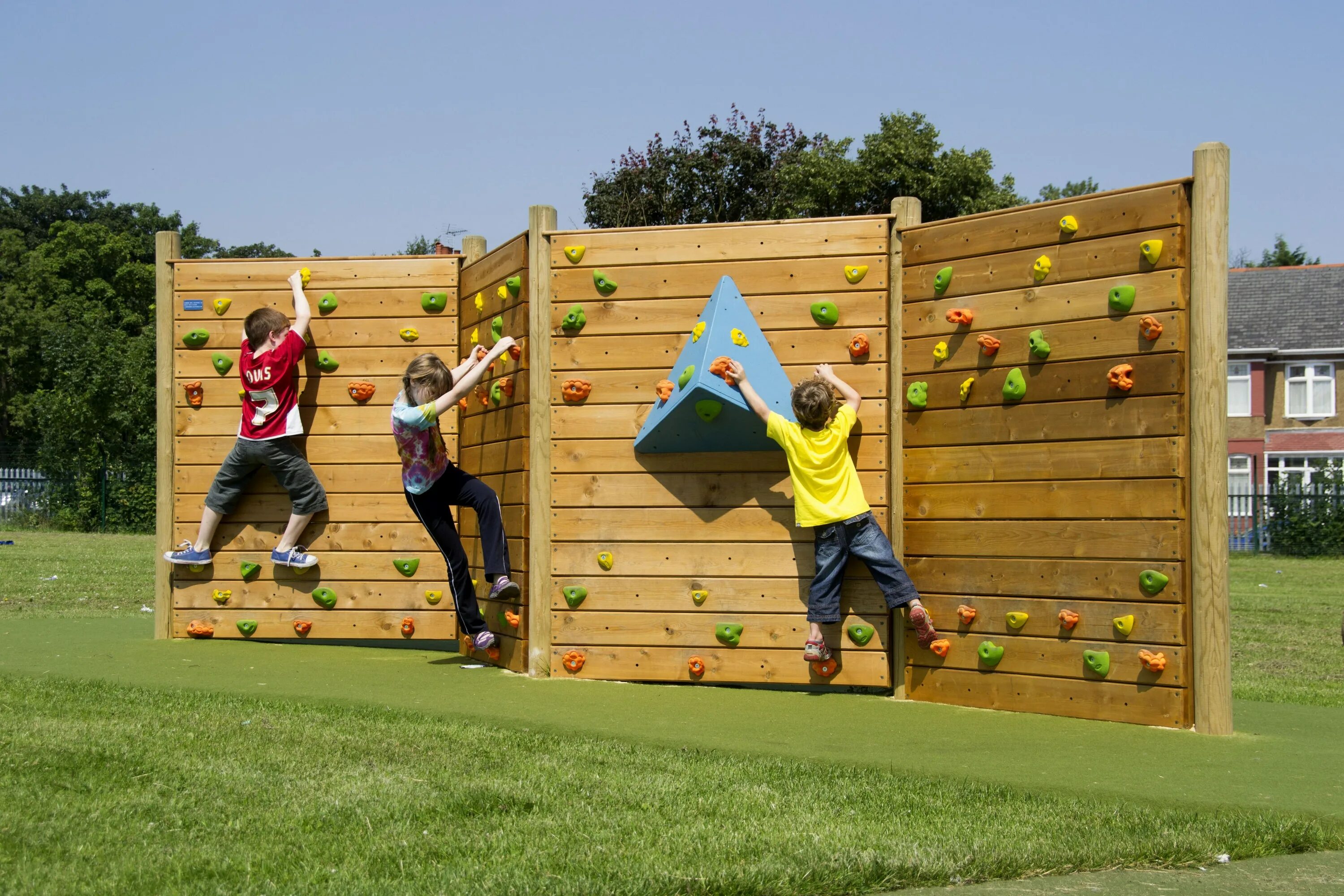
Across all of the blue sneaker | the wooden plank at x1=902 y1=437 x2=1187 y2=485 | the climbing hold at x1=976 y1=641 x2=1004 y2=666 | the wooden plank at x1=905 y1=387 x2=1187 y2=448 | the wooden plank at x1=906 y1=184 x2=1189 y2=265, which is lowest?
the climbing hold at x1=976 y1=641 x2=1004 y2=666

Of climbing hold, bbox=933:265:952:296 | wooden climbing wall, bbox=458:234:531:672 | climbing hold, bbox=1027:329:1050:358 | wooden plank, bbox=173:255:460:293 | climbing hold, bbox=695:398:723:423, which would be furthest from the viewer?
wooden plank, bbox=173:255:460:293

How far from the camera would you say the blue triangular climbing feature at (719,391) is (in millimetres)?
6895

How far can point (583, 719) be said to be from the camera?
19.7 ft

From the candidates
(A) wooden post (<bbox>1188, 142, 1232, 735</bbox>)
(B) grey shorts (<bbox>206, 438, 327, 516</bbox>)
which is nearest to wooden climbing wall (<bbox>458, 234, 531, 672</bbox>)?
(B) grey shorts (<bbox>206, 438, 327, 516</bbox>)

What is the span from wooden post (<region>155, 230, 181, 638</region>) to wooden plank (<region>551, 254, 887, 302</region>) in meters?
3.33

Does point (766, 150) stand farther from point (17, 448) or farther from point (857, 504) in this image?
point (857, 504)

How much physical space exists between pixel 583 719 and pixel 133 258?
2000 inches

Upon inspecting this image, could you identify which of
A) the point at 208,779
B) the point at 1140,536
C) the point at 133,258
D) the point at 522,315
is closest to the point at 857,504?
the point at 1140,536

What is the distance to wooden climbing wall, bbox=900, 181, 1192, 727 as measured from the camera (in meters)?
5.96

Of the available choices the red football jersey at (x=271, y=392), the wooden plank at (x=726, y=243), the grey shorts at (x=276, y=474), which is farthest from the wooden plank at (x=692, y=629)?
the red football jersey at (x=271, y=392)

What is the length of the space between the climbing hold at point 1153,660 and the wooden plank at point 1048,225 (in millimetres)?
2058

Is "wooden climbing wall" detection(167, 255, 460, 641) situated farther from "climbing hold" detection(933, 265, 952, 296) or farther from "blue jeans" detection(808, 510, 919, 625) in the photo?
"climbing hold" detection(933, 265, 952, 296)

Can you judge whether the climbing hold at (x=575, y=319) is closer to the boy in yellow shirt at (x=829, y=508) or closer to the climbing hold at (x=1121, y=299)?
the boy in yellow shirt at (x=829, y=508)

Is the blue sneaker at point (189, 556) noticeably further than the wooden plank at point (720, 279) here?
Yes
